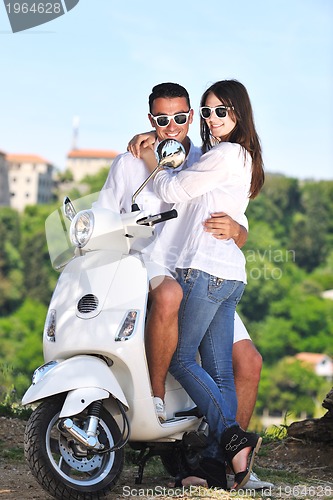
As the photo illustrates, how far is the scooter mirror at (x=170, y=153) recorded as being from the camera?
3520mm

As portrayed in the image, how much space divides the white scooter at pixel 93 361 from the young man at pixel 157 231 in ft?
0.25

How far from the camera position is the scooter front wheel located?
348 cm

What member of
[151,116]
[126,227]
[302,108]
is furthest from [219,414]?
[302,108]

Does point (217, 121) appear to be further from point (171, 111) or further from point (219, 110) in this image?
point (171, 111)

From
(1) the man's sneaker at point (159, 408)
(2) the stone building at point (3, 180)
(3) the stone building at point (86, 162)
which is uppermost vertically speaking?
(1) the man's sneaker at point (159, 408)

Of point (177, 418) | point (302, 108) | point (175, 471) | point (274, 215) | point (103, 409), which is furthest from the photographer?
Result: point (302, 108)

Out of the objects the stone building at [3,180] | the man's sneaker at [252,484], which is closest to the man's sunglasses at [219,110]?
the man's sneaker at [252,484]

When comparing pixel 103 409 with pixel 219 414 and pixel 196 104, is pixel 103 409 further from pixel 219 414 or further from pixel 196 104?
pixel 196 104

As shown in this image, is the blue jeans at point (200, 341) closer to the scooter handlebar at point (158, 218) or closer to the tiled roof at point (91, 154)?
the scooter handlebar at point (158, 218)

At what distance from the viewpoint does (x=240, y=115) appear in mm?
3957

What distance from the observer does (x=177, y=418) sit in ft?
12.7

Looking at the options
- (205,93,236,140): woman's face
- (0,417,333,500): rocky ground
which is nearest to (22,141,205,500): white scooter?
(0,417,333,500): rocky ground

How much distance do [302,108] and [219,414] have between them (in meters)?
105

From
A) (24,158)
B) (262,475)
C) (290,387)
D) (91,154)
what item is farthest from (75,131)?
(262,475)
